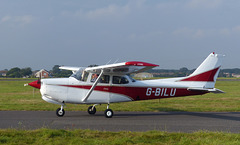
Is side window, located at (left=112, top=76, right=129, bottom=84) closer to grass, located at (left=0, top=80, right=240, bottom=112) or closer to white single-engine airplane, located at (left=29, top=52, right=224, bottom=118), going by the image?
white single-engine airplane, located at (left=29, top=52, right=224, bottom=118)

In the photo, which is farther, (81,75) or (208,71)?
(208,71)

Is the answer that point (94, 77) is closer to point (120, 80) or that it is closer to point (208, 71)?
point (120, 80)

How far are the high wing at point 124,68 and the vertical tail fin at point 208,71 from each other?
157 inches

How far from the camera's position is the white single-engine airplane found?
12.0 meters

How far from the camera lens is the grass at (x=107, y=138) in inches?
267

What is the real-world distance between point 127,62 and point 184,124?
126 inches

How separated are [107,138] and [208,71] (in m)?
8.78

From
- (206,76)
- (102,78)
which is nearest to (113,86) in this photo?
(102,78)

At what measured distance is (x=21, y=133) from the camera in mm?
7469

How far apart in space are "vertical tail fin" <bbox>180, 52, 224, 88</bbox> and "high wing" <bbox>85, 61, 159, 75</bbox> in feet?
13.0

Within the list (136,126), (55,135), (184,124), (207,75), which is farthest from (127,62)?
(207,75)

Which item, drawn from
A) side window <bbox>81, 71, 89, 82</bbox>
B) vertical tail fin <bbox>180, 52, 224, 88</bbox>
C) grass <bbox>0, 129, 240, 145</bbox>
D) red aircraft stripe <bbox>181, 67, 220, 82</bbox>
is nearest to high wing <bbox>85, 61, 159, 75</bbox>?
side window <bbox>81, 71, 89, 82</bbox>

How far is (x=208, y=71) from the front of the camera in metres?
14.4

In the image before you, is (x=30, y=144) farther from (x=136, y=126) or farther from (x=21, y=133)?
(x=136, y=126)
